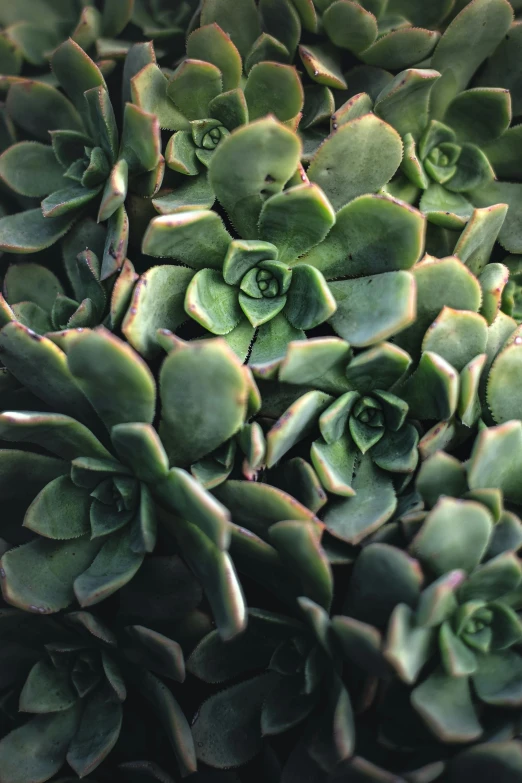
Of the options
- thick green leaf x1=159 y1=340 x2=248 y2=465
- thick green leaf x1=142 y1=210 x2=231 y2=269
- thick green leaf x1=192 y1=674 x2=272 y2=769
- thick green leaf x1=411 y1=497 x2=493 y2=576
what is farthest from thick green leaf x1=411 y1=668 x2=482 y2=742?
thick green leaf x1=142 y1=210 x2=231 y2=269

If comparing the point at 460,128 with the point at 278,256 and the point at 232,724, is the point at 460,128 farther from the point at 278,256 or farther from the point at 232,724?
the point at 232,724

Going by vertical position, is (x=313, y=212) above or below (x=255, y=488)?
above

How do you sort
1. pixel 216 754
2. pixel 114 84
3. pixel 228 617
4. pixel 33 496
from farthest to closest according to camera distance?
pixel 114 84 < pixel 33 496 < pixel 216 754 < pixel 228 617

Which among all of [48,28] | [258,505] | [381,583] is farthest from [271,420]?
[48,28]

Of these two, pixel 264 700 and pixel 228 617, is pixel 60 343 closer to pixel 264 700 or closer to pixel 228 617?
pixel 228 617

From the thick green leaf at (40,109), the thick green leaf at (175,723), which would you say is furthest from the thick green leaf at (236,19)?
the thick green leaf at (175,723)

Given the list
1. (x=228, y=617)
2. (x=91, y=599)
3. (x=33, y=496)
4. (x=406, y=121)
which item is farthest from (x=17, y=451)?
(x=406, y=121)

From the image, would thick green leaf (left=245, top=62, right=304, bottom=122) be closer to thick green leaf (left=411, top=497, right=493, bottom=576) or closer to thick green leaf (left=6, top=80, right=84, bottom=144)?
thick green leaf (left=6, top=80, right=84, bottom=144)

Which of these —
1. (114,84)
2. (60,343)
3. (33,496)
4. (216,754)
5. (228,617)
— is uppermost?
(114,84)

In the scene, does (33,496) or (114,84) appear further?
(114,84)
